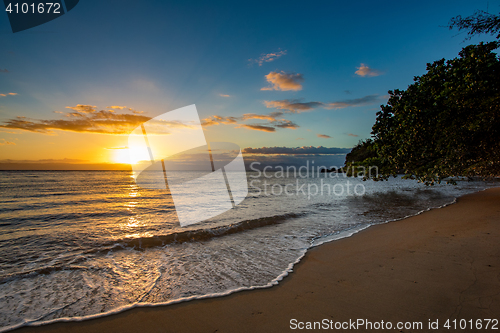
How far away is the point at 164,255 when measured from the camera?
6391mm

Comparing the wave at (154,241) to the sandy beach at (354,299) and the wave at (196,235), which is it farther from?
the sandy beach at (354,299)

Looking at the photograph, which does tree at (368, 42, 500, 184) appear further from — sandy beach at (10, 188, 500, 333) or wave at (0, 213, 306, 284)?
wave at (0, 213, 306, 284)

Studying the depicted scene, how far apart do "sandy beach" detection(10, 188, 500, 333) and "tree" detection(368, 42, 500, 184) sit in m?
4.46

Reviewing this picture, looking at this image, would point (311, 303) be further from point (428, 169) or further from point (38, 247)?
point (428, 169)

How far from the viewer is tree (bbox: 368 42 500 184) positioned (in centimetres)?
775

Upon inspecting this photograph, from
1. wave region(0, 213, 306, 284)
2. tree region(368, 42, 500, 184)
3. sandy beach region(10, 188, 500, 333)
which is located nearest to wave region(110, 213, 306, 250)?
wave region(0, 213, 306, 284)

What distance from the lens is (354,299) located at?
3.58 meters

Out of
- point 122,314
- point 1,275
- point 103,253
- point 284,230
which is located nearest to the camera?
point 122,314

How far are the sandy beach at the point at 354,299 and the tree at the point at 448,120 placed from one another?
446 cm

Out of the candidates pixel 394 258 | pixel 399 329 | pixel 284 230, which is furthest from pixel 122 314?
pixel 284 230

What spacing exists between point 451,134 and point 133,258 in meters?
11.7

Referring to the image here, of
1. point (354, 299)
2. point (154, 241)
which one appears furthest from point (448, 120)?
point (154, 241)

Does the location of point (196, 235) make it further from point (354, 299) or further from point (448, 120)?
point (448, 120)

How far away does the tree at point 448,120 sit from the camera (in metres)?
7.75
